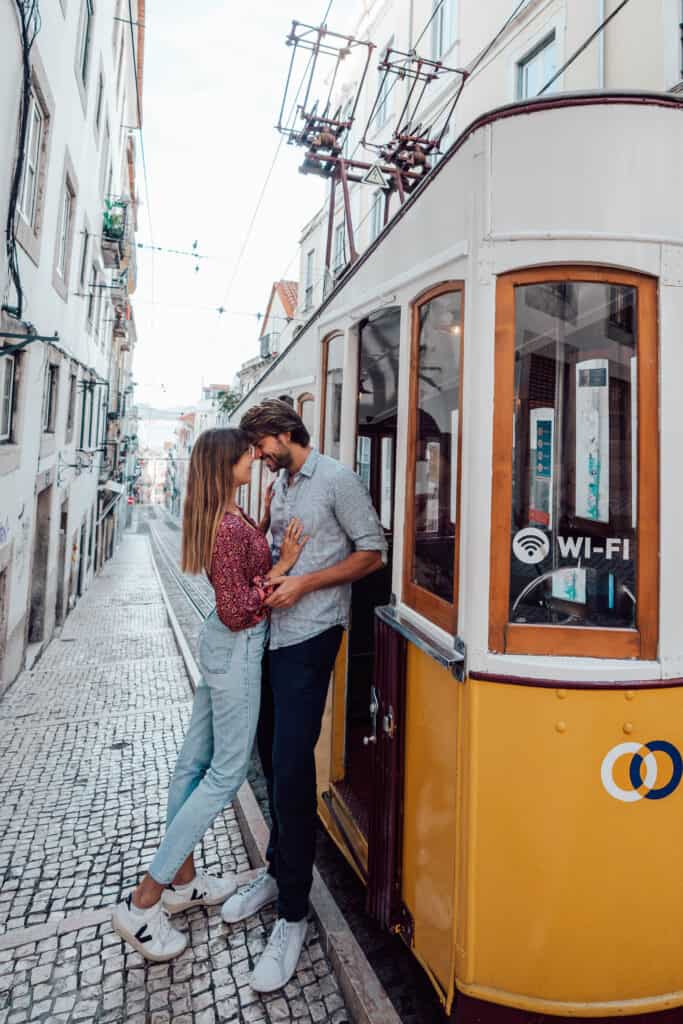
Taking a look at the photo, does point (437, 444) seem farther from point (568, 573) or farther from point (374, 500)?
point (374, 500)

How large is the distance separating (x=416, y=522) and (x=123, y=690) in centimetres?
522

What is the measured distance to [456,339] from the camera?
193cm

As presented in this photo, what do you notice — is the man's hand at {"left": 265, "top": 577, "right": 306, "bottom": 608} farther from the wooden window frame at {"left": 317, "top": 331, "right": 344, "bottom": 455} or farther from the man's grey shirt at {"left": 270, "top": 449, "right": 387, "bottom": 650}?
the wooden window frame at {"left": 317, "top": 331, "right": 344, "bottom": 455}

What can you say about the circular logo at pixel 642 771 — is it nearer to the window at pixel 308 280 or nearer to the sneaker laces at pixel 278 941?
the sneaker laces at pixel 278 941

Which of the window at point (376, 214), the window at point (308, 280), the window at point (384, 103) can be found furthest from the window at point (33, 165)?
the window at point (308, 280)

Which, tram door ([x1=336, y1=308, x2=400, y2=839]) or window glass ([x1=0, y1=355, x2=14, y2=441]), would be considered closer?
tram door ([x1=336, y1=308, x2=400, y2=839])

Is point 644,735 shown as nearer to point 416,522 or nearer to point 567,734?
point 567,734

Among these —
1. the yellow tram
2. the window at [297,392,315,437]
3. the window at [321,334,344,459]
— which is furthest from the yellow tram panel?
Result: the window at [297,392,315,437]

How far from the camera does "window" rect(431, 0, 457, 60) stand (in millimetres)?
11086

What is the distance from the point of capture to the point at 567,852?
1644 mm

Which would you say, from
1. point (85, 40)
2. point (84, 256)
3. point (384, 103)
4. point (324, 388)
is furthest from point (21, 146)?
point (384, 103)

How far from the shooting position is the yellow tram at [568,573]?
1645mm

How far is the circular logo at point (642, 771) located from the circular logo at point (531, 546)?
58cm

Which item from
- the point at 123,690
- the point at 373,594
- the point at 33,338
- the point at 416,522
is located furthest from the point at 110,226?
the point at 416,522
